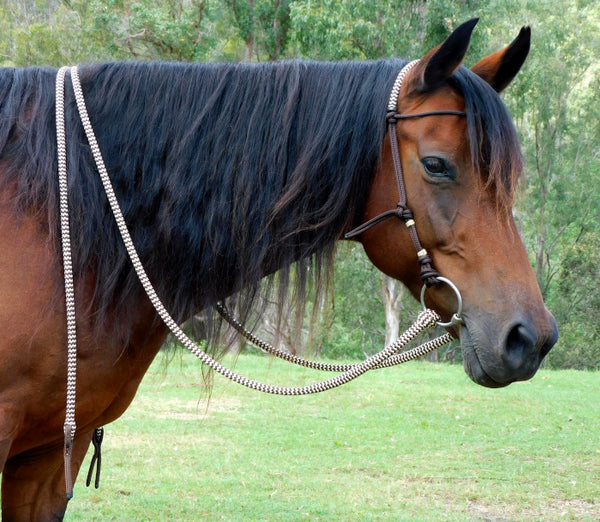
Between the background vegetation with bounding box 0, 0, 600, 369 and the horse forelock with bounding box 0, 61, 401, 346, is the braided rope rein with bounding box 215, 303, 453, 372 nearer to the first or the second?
the horse forelock with bounding box 0, 61, 401, 346

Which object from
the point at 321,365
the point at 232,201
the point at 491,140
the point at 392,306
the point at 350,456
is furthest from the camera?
the point at 392,306

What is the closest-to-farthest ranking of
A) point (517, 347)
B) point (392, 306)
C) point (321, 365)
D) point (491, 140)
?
point (517, 347) → point (491, 140) → point (321, 365) → point (392, 306)

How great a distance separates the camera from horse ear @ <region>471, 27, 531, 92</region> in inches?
89.7

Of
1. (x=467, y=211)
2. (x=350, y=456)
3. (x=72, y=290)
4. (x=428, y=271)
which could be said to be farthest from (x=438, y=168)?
(x=350, y=456)

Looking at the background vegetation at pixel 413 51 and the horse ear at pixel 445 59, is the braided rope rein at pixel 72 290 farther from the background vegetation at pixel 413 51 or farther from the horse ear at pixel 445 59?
the background vegetation at pixel 413 51

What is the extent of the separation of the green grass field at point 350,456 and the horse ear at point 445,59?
6.12 feet

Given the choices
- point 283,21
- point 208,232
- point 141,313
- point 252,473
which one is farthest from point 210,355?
point 283,21

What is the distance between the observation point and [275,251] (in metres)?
2.33

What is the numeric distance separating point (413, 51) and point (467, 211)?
40.0 ft

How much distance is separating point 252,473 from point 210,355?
3.92 m

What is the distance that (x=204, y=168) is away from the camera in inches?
90.0

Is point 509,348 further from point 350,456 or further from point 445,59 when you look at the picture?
point 350,456

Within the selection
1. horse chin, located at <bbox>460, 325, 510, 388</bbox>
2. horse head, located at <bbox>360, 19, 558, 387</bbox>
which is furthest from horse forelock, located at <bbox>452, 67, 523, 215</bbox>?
horse chin, located at <bbox>460, 325, 510, 388</bbox>

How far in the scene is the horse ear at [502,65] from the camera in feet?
7.47
